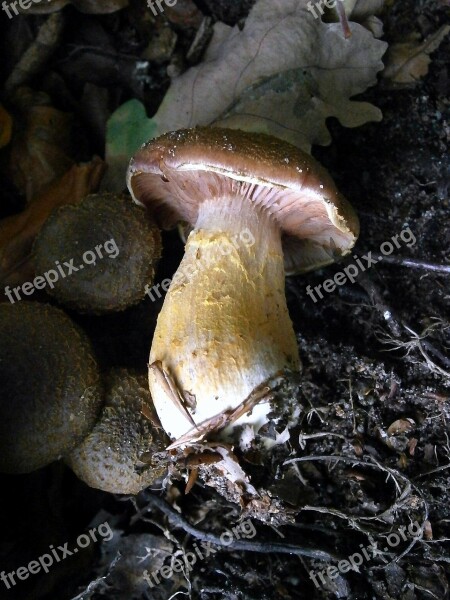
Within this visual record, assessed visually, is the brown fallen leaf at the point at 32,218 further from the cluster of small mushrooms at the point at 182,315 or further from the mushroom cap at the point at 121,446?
the mushroom cap at the point at 121,446

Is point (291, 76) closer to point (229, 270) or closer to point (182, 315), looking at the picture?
point (229, 270)

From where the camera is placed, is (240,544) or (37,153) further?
(37,153)

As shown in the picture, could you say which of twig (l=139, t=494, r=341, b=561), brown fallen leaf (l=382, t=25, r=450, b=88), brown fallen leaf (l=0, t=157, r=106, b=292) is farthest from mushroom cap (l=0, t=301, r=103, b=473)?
brown fallen leaf (l=382, t=25, r=450, b=88)

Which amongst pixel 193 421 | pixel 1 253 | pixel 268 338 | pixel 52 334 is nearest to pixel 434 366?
pixel 268 338

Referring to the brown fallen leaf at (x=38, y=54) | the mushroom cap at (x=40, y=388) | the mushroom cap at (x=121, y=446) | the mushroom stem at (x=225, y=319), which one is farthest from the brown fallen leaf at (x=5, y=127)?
the mushroom cap at (x=121, y=446)

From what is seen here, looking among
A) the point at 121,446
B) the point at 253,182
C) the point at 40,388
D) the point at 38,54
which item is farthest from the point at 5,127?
the point at 121,446

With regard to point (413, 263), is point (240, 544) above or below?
below

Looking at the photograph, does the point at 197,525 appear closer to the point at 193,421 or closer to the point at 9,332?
the point at 193,421
